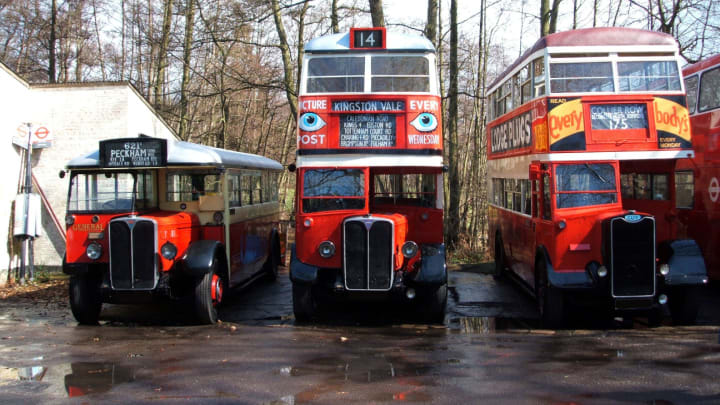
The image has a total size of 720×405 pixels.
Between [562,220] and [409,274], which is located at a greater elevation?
[562,220]

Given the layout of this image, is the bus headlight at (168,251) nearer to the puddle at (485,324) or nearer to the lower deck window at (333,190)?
the lower deck window at (333,190)

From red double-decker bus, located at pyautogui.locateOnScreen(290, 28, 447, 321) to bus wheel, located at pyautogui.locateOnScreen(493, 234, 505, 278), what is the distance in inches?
164

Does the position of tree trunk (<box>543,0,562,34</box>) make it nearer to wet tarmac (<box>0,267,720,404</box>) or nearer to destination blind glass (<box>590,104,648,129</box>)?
destination blind glass (<box>590,104,648,129</box>)

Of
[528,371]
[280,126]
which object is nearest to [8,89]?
[528,371]

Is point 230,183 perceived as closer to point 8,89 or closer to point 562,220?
point 562,220

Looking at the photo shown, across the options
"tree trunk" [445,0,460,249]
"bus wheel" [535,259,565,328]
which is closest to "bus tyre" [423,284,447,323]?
"bus wheel" [535,259,565,328]

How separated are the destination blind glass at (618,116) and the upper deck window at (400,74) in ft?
8.52

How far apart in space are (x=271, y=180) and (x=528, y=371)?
31.8 feet

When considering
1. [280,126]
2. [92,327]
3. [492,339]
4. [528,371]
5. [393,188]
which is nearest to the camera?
[528,371]

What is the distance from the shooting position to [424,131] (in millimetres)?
10086

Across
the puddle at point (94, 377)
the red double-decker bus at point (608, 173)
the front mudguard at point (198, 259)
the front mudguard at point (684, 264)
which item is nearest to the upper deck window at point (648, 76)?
the red double-decker bus at point (608, 173)

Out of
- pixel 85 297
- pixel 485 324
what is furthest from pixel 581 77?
pixel 85 297

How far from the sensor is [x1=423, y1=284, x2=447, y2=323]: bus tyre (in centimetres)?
970

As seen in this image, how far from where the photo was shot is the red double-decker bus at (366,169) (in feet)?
30.9
